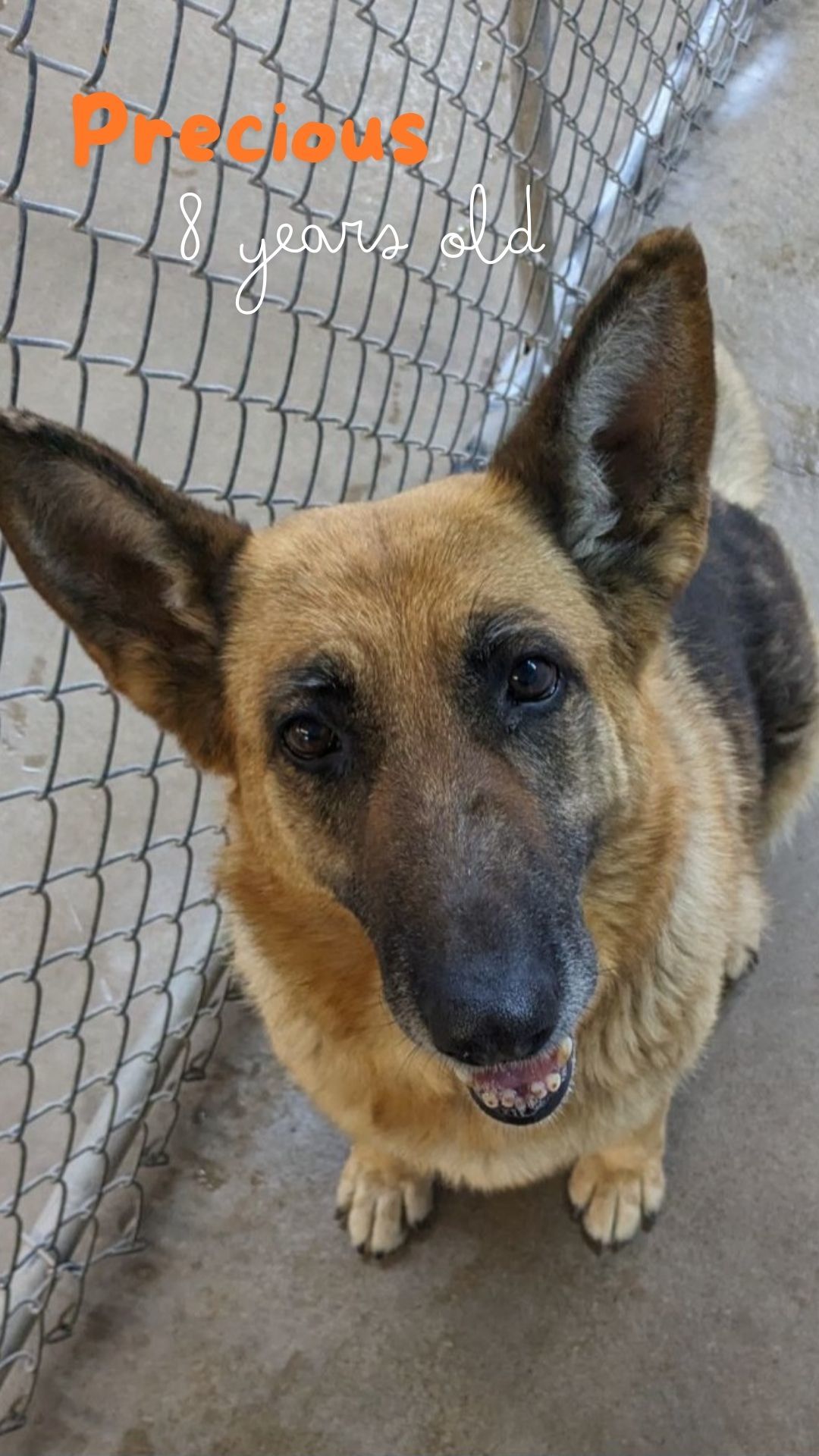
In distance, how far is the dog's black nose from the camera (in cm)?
149

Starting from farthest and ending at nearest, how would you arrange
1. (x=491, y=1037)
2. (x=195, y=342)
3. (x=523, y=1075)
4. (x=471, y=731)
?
(x=195, y=342)
(x=523, y=1075)
(x=471, y=731)
(x=491, y=1037)

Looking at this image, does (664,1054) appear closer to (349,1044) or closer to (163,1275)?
(349,1044)

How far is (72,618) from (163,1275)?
166 cm

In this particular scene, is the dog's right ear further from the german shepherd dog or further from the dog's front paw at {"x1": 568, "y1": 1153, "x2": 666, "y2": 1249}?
the dog's front paw at {"x1": 568, "y1": 1153, "x2": 666, "y2": 1249}

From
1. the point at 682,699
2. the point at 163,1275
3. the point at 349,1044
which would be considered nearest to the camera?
the point at 349,1044

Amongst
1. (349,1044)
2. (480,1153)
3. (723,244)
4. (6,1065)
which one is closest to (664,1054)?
(480,1153)

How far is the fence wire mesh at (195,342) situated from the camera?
8.71 feet

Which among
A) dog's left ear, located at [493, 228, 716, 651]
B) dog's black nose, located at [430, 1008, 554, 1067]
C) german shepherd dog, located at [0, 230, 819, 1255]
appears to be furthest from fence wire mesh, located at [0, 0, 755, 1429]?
dog's black nose, located at [430, 1008, 554, 1067]

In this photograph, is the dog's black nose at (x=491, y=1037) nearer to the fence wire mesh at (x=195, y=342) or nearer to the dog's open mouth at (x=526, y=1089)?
the dog's open mouth at (x=526, y=1089)

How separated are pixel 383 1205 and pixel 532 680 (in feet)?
4.65

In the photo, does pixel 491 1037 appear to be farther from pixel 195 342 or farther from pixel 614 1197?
pixel 195 342

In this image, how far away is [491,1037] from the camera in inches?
59.2

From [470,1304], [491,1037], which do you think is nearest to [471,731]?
[491,1037]

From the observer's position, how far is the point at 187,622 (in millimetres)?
1896
